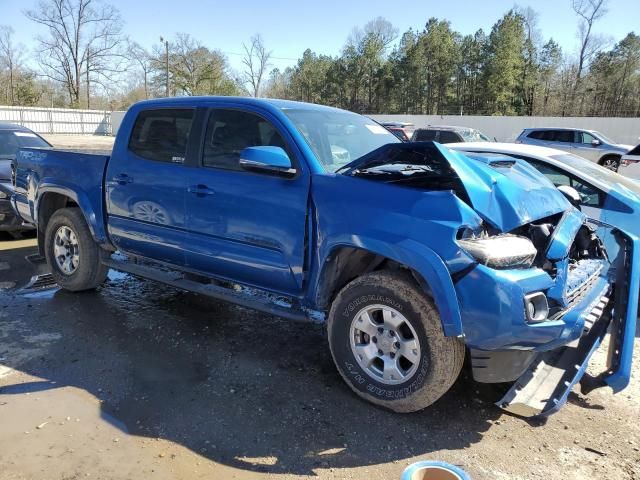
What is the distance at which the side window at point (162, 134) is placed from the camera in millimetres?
4402

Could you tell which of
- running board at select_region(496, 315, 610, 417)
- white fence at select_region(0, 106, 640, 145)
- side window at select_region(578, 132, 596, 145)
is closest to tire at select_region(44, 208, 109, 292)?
running board at select_region(496, 315, 610, 417)

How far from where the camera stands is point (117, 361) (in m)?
3.99

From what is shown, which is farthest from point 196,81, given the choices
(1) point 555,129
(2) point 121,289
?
(2) point 121,289

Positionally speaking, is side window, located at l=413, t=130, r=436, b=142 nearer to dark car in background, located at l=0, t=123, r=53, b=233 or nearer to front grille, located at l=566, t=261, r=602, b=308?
A: dark car in background, located at l=0, t=123, r=53, b=233

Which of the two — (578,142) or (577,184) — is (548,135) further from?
(577,184)

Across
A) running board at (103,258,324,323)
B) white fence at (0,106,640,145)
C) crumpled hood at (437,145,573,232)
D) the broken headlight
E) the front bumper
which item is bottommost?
running board at (103,258,324,323)

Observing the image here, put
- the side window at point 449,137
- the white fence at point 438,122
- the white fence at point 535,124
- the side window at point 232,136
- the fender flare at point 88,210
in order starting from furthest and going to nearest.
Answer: the white fence at point 438,122 < the white fence at point 535,124 < the side window at point 449,137 < the fender flare at point 88,210 < the side window at point 232,136

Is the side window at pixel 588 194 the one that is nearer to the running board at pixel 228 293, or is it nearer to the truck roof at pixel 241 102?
the truck roof at pixel 241 102

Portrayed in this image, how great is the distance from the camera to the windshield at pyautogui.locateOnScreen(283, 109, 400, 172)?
383 cm

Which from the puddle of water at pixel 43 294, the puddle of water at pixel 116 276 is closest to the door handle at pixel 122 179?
the puddle of water at pixel 43 294

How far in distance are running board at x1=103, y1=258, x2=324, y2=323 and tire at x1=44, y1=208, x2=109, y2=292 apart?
204 mm

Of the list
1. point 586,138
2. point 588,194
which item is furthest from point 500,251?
point 586,138

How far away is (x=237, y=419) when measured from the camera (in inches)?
127

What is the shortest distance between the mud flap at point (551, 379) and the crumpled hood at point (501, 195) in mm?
892
